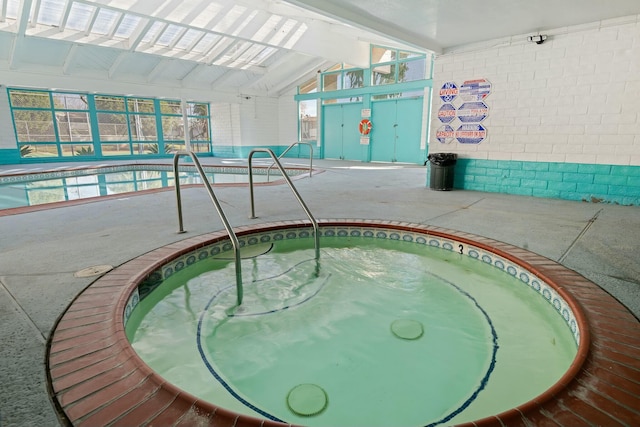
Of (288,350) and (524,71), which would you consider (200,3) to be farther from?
(288,350)

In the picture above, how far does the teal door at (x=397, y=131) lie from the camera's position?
10.1 metres

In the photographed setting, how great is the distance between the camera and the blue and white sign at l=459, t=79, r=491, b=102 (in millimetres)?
4973

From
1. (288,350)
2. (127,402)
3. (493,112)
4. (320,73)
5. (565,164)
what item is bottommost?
(288,350)

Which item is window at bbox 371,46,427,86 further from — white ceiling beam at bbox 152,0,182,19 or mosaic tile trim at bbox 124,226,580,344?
mosaic tile trim at bbox 124,226,580,344

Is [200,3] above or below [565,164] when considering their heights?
above

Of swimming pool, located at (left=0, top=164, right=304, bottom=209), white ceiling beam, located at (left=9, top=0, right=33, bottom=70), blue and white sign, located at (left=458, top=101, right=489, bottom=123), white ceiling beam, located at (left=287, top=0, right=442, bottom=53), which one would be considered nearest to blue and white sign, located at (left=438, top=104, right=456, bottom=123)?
blue and white sign, located at (left=458, top=101, right=489, bottom=123)

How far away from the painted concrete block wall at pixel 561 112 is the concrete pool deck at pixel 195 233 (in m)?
0.39

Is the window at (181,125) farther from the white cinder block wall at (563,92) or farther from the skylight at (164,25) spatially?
the white cinder block wall at (563,92)

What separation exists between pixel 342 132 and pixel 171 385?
11583 millimetres

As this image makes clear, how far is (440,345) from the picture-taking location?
1.73 meters

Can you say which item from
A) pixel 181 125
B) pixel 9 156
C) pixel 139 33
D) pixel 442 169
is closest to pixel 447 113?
pixel 442 169

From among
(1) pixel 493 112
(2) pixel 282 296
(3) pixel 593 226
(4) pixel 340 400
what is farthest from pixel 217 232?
(1) pixel 493 112

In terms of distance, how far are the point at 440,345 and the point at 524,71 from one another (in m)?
4.55

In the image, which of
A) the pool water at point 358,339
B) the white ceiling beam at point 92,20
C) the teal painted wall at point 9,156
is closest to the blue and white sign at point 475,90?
the pool water at point 358,339
